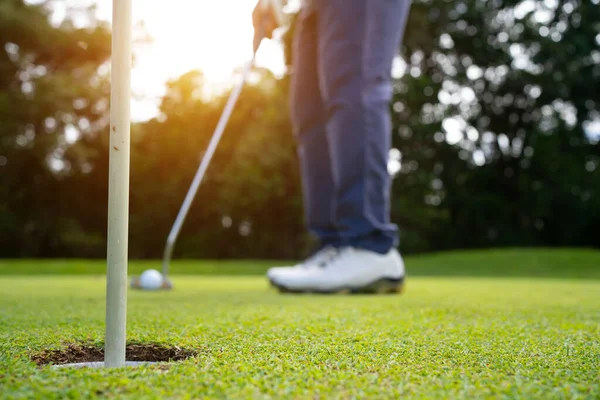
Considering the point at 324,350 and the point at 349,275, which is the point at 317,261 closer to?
the point at 349,275

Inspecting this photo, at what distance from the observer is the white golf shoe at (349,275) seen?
7.16 feet

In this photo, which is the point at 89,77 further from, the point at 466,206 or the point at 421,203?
the point at 466,206

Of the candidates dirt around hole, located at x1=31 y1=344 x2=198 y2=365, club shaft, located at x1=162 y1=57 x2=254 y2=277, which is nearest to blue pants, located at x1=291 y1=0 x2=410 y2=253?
club shaft, located at x1=162 y1=57 x2=254 y2=277

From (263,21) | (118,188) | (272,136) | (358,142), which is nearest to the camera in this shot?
(118,188)

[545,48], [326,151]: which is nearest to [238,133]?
[545,48]

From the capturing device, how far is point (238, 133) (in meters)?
15.2

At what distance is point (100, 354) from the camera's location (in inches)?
36.1

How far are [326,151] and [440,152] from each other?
1285cm

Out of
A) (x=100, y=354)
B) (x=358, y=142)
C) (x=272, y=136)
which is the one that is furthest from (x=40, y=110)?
(x=100, y=354)

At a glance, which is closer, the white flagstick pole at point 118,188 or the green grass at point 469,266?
the white flagstick pole at point 118,188

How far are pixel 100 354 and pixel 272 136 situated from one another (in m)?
13.0

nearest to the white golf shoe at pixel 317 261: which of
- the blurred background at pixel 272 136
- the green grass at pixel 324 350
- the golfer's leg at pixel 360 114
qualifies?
the golfer's leg at pixel 360 114

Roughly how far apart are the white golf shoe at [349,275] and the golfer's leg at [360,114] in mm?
55

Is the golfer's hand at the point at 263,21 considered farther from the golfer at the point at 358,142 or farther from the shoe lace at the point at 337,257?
the shoe lace at the point at 337,257
